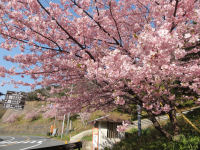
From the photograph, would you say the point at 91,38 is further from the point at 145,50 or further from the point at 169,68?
the point at 169,68

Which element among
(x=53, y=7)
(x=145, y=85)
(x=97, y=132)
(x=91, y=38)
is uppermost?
(x=53, y=7)

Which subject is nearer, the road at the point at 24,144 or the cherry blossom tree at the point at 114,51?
the cherry blossom tree at the point at 114,51

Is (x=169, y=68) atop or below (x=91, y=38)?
below

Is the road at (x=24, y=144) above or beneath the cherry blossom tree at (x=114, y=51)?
beneath

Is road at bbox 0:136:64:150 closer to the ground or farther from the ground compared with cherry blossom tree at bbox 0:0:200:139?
closer to the ground

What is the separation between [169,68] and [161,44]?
55 centimetres

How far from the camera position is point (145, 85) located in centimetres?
394

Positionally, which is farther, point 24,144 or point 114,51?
point 24,144

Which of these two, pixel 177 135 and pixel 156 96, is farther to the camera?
pixel 177 135

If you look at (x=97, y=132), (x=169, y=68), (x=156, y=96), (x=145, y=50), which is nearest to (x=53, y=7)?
(x=145, y=50)

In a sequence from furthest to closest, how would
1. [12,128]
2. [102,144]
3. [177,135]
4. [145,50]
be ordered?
[12,128] < [102,144] < [177,135] < [145,50]

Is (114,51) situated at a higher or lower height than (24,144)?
higher

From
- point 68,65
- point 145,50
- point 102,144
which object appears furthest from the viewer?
point 102,144

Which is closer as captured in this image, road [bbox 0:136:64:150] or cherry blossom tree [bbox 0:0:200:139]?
cherry blossom tree [bbox 0:0:200:139]
